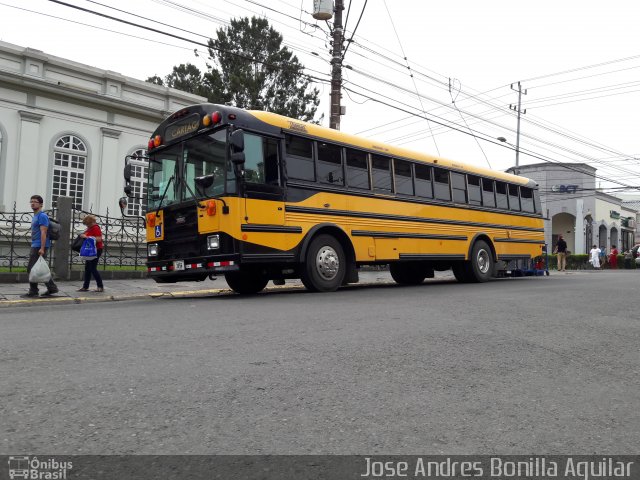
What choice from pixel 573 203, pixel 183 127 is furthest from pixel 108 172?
pixel 573 203

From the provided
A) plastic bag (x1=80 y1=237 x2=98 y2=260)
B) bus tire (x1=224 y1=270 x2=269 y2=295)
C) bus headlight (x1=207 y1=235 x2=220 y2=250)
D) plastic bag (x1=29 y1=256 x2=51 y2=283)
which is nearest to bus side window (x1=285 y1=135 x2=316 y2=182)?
bus headlight (x1=207 y1=235 x2=220 y2=250)

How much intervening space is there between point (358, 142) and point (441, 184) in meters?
3.02

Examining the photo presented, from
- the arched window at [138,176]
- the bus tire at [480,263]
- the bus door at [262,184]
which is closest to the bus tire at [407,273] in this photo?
the bus tire at [480,263]

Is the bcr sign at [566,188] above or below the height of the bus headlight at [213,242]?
above

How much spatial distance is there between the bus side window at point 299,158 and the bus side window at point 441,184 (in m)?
4.02

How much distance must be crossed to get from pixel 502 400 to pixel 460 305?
14.2ft

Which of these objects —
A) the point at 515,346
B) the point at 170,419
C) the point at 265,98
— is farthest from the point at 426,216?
the point at 265,98

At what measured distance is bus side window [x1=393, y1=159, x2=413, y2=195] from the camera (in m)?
11.7

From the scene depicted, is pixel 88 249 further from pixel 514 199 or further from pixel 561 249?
pixel 561 249

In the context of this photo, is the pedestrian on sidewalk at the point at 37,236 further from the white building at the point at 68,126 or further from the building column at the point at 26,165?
the building column at the point at 26,165

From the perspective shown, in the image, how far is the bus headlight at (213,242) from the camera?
8616 mm

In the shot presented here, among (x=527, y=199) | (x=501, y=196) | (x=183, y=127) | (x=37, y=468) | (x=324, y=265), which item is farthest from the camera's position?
(x=527, y=199)

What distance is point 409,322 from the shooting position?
5.94 m

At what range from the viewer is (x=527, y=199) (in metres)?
15.8
